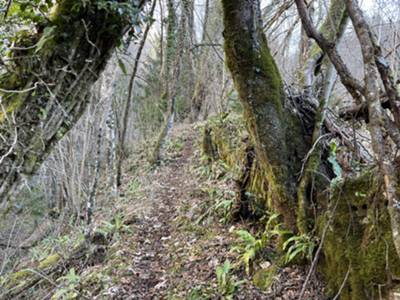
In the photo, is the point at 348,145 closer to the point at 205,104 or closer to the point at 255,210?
the point at 255,210

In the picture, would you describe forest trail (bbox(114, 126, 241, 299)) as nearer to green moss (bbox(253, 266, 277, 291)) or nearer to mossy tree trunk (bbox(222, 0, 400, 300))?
green moss (bbox(253, 266, 277, 291))

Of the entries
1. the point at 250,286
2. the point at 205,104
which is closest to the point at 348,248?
the point at 250,286

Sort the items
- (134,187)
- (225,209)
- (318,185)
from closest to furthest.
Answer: (318,185), (225,209), (134,187)

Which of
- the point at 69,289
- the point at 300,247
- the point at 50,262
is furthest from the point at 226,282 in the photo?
the point at 50,262

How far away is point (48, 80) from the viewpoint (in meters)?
2.23

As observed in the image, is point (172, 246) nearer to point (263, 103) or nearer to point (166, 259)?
point (166, 259)

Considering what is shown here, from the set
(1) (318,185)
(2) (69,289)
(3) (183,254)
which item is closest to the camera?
(1) (318,185)

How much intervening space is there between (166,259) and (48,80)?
330 centimetres

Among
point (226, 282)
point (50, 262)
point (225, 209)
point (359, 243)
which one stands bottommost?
point (50, 262)

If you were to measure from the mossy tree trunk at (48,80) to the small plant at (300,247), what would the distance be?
7.98 ft

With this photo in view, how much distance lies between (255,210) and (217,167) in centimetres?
300

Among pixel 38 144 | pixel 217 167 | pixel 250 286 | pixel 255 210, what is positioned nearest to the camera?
pixel 38 144

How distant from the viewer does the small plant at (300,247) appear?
3216 millimetres

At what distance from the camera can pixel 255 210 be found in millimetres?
4574
